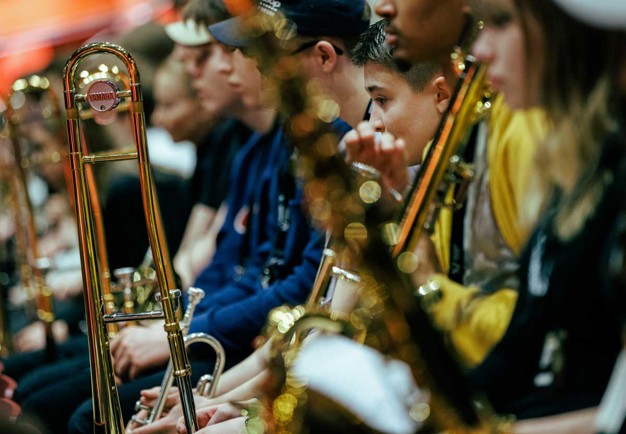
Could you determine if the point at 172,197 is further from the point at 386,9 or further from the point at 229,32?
the point at 386,9

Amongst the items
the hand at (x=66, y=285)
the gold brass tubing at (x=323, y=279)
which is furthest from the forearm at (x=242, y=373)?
the hand at (x=66, y=285)

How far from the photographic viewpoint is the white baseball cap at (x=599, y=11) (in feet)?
4.38

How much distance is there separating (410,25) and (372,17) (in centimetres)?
23

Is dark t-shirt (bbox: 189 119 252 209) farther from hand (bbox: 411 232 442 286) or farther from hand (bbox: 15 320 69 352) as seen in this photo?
hand (bbox: 411 232 442 286)

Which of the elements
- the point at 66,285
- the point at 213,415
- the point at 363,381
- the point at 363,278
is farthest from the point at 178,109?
the point at 363,381

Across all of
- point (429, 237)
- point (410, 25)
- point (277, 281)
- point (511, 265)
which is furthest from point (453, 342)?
point (277, 281)

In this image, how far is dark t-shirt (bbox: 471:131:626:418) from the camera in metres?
1.33

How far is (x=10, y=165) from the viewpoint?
13.2 feet

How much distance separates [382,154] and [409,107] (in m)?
0.25

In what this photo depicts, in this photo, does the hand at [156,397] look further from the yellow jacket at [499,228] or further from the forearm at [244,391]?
the yellow jacket at [499,228]

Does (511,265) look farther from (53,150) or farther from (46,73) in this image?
(46,73)

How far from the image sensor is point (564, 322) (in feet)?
4.43

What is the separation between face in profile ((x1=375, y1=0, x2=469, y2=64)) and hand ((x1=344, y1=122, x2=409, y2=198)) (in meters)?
0.20

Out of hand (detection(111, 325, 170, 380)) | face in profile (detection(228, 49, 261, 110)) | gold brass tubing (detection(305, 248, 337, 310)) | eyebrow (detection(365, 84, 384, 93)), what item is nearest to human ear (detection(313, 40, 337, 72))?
eyebrow (detection(365, 84, 384, 93))
